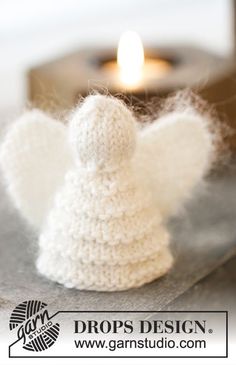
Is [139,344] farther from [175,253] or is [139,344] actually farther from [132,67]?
[132,67]

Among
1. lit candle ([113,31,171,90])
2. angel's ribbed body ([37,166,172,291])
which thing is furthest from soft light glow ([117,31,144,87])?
angel's ribbed body ([37,166,172,291])

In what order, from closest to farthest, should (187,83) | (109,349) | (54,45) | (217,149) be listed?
(109,349), (217,149), (187,83), (54,45)

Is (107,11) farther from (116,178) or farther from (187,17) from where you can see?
(116,178)

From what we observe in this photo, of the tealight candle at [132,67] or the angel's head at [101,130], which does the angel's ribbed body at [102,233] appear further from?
the tealight candle at [132,67]

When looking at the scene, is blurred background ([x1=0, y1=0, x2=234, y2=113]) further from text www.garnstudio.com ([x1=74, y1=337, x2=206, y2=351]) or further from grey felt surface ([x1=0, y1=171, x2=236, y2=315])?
text www.garnstudio.com ([x1=74, y1=337, x2=206, y2=351])

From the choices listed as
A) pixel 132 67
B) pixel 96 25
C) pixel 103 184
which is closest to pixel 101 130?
pixel 103 184

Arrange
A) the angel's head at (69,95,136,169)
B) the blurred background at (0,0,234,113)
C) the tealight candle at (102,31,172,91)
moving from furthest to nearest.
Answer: the blurred background at (0,0,234,113), the tealight candle at (102,31,172,91), the angel's head at (69,95,136,169)

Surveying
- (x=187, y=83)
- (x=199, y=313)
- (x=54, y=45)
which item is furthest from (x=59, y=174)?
(x=54, y=45)
